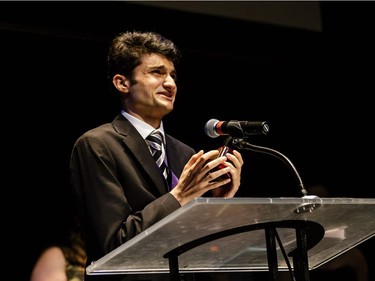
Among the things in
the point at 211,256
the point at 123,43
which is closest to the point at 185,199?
the point at 211,256

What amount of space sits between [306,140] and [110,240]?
299 centimetres

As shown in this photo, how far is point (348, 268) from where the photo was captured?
4.33 metres

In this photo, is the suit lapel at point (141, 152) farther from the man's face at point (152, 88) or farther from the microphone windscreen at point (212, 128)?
the microphone windscreen at point (212, 128)

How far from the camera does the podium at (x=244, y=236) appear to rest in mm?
1764

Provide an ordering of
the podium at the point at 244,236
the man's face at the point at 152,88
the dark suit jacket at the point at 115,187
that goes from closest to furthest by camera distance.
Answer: the podium at the point at 244,236 → the dark suit jacket at the point at 115,187 → the man's face at the point at 152,88

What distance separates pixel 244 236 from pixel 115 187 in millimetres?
555

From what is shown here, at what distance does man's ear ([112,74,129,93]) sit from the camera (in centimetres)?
282

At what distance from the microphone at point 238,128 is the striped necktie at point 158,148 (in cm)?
37

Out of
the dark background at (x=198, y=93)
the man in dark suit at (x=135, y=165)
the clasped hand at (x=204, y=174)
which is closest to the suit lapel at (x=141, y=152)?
the man in dark suit at (x=135, y=165)

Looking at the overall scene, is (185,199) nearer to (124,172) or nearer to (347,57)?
(124,172)

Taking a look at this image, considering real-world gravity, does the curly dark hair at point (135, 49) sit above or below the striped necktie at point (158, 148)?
above

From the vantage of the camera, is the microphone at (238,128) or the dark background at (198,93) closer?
the microphone at (238,128)

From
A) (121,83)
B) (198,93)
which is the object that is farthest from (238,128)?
(198,93)

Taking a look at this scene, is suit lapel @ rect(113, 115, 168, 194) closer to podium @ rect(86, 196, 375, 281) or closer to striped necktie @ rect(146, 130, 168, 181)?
striped necktie @ rect(146, 130, 168, 181)
